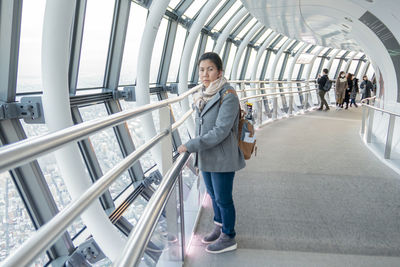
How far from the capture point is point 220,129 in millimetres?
2240

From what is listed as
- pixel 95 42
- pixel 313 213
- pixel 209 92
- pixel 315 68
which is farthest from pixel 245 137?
pixel 315 68

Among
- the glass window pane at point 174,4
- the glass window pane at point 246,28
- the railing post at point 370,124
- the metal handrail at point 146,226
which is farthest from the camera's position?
the glass window pane at point 246,28

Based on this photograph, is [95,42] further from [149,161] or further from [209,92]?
[209,92]

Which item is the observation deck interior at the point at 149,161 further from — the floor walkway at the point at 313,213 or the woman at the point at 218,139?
the woman at the point at 218,139

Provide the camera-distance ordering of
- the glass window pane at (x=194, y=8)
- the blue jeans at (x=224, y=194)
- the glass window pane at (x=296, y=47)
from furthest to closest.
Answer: the glass window pane at (x=296, y=47) → the glass window pane at (x=194, y=8) → the blue jeans at (x=224, y=194)

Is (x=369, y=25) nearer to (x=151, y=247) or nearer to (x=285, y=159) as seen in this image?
(x=285, y=159)

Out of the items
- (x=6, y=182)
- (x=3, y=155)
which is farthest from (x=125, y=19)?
(x=3, y=155)

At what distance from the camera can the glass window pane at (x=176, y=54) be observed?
11180mm

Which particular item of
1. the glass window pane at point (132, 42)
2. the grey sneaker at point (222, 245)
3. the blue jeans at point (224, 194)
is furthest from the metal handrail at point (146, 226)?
the glass window pane at point (132, 42)

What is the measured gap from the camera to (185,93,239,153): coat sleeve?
2.24 meters

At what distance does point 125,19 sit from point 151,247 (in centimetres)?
664

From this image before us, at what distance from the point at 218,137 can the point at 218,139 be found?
0.01 m

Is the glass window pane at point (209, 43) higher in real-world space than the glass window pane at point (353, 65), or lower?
higher

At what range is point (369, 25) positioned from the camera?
18.9 feet
